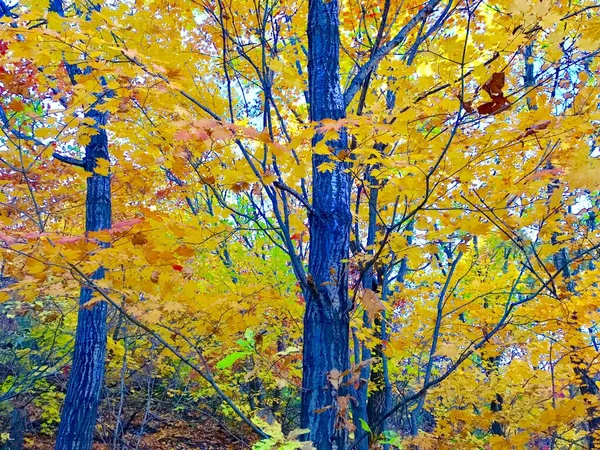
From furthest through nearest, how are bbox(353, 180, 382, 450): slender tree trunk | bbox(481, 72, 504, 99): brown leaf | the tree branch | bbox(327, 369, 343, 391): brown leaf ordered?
bbox(353, 180, 382, 450): slender tree trunk < the tree branch < bbox(327, 369, 343, 391): brown leaf < bbox(481, 72, 504, 99): brown leaf

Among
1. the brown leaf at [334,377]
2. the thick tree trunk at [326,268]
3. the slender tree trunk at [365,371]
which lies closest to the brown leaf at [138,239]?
the thick tree trunk at [326,268]

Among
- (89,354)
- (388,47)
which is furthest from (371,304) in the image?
(89,354)

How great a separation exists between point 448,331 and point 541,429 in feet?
7.22

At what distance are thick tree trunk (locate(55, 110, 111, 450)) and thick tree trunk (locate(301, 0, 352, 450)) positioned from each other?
9.70 feet

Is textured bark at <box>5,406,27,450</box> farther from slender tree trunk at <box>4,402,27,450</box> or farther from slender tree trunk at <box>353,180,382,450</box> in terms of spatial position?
slender tree trunk at <box>353,180,382,450</box>

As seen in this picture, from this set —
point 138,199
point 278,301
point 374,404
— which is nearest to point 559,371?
point 374,404

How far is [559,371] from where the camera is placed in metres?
4.94

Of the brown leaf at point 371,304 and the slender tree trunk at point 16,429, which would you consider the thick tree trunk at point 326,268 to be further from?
the slender tree trunk at point 16,429

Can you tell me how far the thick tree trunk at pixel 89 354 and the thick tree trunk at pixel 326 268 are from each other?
2956 mm

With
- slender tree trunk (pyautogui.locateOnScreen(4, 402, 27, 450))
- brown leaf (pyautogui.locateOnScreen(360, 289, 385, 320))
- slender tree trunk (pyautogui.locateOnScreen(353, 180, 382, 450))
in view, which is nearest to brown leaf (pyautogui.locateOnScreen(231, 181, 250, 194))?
slender tree trunk (pyautogui.locateOnScreen(353, 180, 382, 450))

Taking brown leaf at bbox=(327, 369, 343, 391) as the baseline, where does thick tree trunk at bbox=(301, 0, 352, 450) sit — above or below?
above

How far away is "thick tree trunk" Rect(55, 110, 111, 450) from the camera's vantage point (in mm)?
4165

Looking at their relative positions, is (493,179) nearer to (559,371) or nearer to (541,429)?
(541,429)

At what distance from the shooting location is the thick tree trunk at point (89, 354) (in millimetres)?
4165
